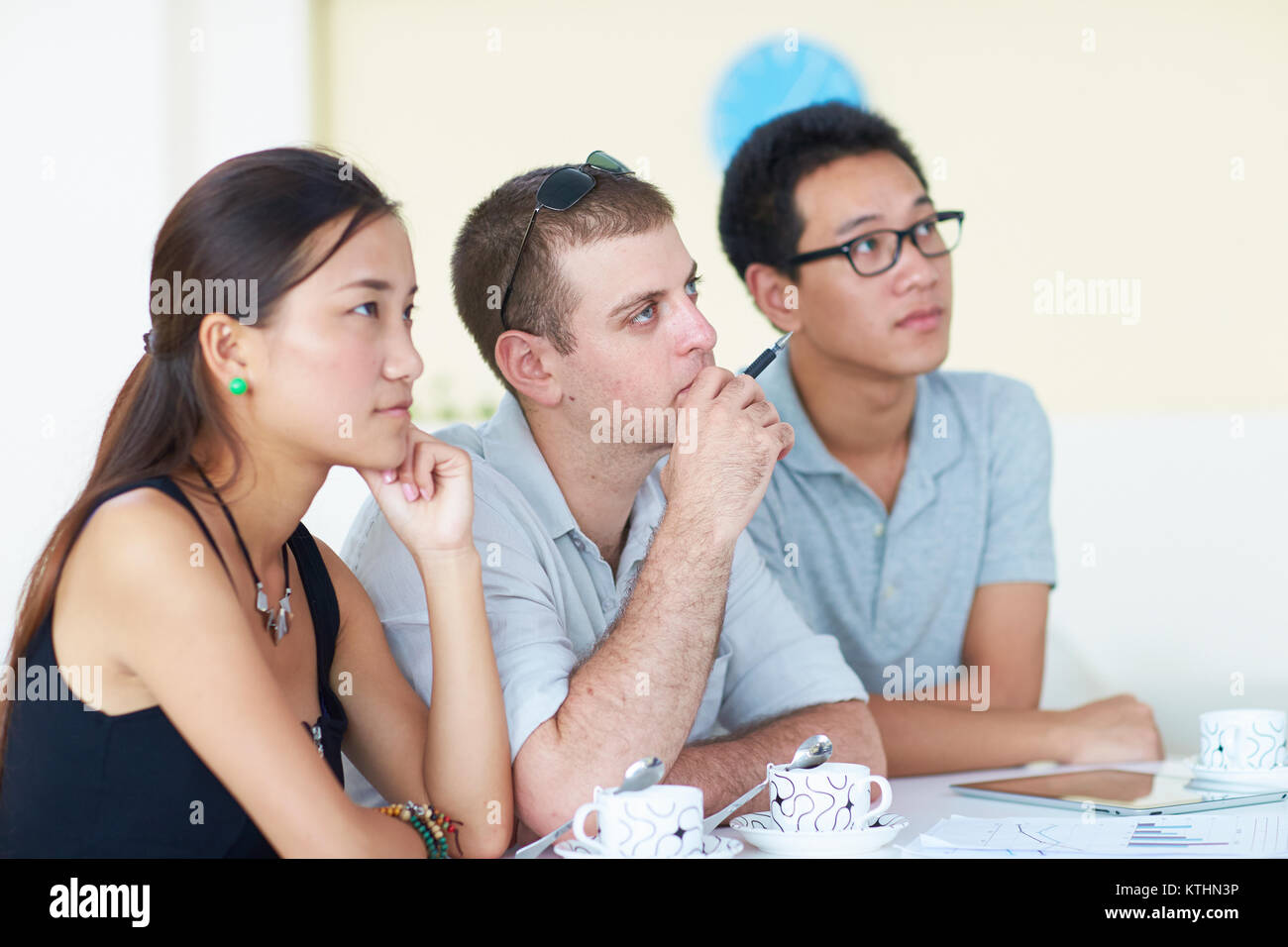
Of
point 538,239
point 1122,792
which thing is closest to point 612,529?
point 538,239

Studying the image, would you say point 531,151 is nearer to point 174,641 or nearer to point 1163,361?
point 1163,361

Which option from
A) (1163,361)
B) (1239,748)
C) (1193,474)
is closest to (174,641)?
(1239,748)

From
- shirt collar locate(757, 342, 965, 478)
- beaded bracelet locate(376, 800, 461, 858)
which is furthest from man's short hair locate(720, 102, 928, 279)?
beaded bracelet locate(376, 800, 461, 858)

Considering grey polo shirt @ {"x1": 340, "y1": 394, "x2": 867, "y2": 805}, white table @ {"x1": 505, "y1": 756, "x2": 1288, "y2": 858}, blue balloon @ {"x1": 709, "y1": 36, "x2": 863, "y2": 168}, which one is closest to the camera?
white table @ {"x1": 505, "y1": 756, "x2": 1288, "y2": 858}

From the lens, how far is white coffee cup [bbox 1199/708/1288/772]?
141cm

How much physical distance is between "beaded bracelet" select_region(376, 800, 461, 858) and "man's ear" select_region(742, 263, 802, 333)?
126 centimetres

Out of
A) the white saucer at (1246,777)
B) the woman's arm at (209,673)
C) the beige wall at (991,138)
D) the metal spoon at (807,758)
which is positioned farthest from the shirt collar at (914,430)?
the beige wall at (991,138)

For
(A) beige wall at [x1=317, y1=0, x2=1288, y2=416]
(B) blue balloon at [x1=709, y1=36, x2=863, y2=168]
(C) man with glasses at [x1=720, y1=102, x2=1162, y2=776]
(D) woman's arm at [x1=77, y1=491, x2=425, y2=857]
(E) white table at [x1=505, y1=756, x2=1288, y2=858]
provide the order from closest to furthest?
(D) woman's arm at [x1=77, y1=491, x2=425, y2=857]
(E) white table at [x1=505, y1=756, x2=1288, y2=858]
(C) man with glasses at [x1=720, y1=102, x2=1162, y2=776]
(A) beige wall at [x1=317, y1=0, x2=1288, y2=416]
(B) blue balloon at [x1=709, y1=36, x2=863, y2=168]

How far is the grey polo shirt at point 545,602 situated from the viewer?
50.1 inches

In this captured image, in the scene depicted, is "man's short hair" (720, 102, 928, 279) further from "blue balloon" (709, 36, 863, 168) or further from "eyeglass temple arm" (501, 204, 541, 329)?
"blue balloon" (709, 36, 863, 168)

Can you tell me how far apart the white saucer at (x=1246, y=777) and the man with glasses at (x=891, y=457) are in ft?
1.74

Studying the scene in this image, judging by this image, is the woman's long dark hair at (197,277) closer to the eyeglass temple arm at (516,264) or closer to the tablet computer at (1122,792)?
the eyeglass temple arm at (516,264)

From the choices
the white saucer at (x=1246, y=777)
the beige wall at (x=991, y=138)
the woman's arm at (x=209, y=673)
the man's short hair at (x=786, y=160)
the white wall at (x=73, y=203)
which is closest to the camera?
the woman's arm at (x=209, y=673)

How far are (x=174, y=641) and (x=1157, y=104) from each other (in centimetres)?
357
